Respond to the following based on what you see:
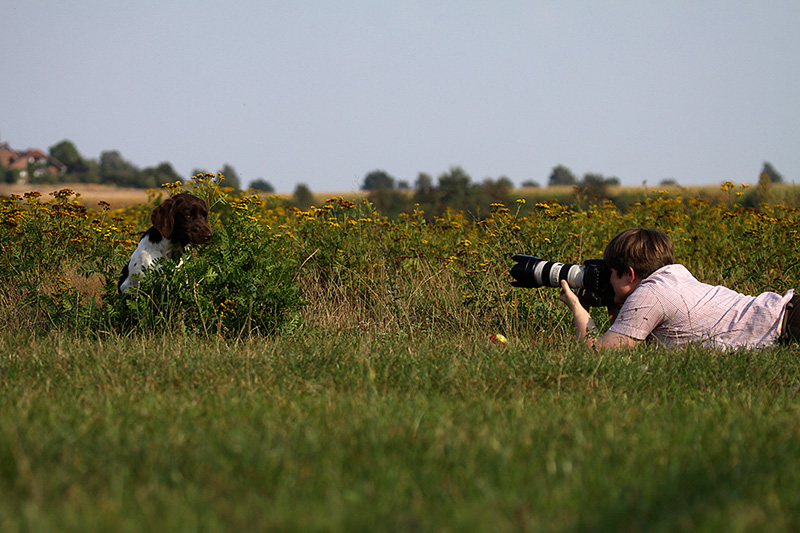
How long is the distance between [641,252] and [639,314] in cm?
45

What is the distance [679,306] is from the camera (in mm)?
4590

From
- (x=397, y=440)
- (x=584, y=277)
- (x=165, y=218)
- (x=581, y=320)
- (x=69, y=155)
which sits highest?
(x=69, y=155)

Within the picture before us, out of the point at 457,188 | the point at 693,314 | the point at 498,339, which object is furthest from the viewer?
the point at 457,188

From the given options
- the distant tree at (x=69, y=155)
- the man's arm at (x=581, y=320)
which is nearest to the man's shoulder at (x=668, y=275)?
the man's arm at (x=581, y=320)

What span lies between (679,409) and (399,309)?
2846mm

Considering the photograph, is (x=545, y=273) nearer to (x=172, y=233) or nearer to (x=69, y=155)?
(x=172, y=233)

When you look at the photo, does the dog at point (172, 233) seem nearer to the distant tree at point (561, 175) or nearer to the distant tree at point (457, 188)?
the distant tree at point (457, 188)

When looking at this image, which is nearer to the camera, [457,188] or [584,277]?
[584,277]

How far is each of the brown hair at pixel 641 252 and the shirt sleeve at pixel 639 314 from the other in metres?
0.24

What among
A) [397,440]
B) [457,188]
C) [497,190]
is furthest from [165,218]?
[497,190]

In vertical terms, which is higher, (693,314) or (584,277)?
(584,277)

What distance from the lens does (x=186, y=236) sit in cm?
520

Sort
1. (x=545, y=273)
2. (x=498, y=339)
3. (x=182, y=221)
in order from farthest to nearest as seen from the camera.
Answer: (x=182, y=221) < (x=498, y=339) < (x=545, y=273)

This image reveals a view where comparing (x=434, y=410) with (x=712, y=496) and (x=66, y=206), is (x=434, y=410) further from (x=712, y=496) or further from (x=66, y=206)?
(x=66, y=206)
